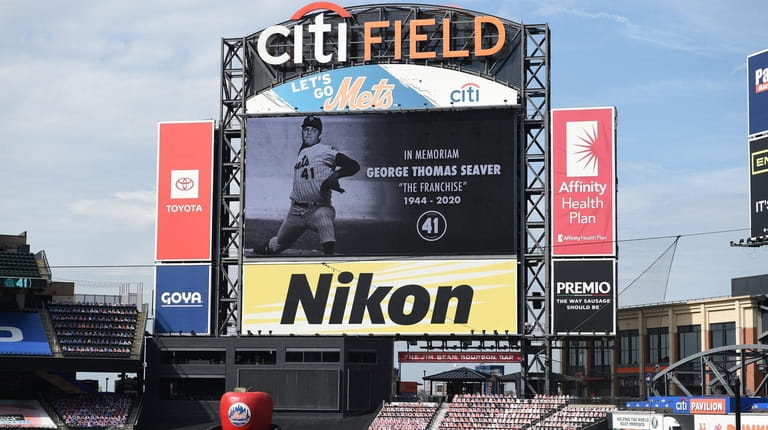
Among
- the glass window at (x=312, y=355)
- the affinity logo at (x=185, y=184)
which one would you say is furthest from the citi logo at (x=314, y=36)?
the glass window at (x=312, y=355)

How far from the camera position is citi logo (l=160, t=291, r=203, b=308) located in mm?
71562

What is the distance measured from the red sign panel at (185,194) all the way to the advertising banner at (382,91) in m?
3.89

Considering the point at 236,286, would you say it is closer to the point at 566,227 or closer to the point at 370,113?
the point at 370,113

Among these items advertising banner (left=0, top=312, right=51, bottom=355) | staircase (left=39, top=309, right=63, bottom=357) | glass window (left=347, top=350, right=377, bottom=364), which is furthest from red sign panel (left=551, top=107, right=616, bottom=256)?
advertising banner (left=0, top=312, right=51, bottom=355)

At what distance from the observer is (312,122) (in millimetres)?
71438

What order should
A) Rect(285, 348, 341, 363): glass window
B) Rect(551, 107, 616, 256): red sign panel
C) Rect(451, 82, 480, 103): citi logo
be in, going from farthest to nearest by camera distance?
Rect(451, 82, 480, 103): citi logo
Rect(285, 348, 341, 363): glass window
Rect(551, 107, 616, 256): red sign panel

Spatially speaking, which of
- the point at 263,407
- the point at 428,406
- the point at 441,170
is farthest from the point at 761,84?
the point at 263,407

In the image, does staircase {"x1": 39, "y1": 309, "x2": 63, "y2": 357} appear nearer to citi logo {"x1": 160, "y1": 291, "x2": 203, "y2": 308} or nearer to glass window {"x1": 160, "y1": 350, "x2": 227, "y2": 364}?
glass window {"x1": 160, "y1": 350, "x2": 227, "y2": 364}

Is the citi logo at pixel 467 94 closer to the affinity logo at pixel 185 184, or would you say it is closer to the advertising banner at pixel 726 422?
the affinity logo at pixel 185 184

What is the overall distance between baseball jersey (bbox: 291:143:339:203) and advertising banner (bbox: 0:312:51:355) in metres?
16.6

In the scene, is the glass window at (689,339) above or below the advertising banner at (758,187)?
Answer: below

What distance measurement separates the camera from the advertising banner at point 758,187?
193 feet

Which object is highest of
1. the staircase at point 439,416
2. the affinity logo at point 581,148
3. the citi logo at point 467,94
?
the citi logo at point 467,94

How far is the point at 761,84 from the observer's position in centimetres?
5997
